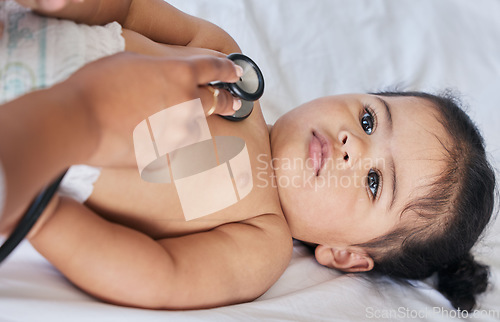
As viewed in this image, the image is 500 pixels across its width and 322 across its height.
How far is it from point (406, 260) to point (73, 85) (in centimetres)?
93

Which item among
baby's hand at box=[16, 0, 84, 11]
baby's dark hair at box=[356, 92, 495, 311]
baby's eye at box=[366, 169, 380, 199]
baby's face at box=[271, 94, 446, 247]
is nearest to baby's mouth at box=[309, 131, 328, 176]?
baby's face at box=[271, 94, 446, 247]

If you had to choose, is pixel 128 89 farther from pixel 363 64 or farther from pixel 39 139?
pixel 363 64

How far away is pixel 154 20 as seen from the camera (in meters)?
1.05

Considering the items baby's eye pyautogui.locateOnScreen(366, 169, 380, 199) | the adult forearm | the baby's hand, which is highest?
the baby's hand

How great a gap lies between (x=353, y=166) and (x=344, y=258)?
0.29 meters

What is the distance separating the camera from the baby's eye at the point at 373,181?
1084 millimetres

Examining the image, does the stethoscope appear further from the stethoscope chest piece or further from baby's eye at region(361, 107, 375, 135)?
baby's eye at region(361, 107, 375, 135)

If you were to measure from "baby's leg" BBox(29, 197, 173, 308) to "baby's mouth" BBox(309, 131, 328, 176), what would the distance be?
409 mm

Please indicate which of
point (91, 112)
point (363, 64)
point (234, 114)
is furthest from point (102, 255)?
point (363, 64)

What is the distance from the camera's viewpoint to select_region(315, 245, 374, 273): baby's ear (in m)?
1.20

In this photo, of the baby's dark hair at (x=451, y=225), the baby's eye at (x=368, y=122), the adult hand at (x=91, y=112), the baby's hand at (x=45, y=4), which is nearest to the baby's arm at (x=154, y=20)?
the baby's hand at (x=45, y=4)

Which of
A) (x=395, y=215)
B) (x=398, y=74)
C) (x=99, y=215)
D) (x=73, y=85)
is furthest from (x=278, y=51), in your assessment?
(x=73, y=85)

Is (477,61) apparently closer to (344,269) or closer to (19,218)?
(344,269)

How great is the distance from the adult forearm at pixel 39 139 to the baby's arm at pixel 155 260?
19cm
